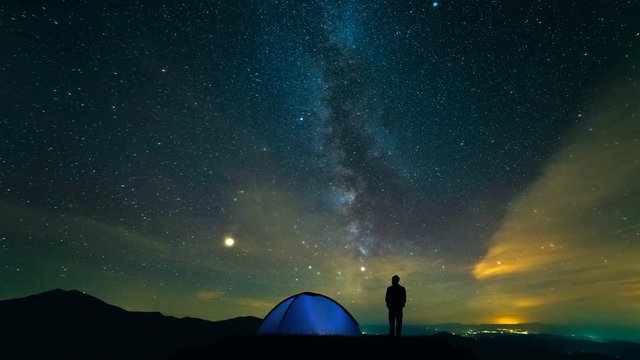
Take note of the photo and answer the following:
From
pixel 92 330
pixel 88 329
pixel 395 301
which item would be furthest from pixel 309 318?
pixel 88 329

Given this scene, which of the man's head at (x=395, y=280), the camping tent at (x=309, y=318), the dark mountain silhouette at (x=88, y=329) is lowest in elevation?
the dark mountain silhouette at (x=88, y=329)

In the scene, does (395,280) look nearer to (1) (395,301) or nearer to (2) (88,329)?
(1) (395,301)

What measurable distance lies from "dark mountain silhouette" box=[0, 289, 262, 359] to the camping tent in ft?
174

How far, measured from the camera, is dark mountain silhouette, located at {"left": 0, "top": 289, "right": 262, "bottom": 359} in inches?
2265

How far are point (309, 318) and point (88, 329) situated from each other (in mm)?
69415

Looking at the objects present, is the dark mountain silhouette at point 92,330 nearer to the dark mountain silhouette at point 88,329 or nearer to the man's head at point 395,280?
the dark mountain silhouette at point 88,329

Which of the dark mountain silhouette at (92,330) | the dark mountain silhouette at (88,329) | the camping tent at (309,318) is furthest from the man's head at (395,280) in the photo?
the dark mountain silhouette at (88,329)

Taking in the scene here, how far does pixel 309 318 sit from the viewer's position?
13.2 meters

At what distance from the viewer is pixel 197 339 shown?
210ft

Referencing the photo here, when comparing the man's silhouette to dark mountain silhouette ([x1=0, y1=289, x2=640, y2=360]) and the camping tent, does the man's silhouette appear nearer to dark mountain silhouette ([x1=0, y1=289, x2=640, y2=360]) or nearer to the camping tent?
the camping tent

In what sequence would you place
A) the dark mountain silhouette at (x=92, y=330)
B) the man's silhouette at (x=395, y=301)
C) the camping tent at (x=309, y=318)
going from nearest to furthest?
the man's silhouette at (x=395, y=301)
the camping tent at (x=309, y=318)
the dark mountain silhouette at (x=92, y=330)

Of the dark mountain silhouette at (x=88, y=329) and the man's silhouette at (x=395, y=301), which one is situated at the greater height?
the man's silhouette at (x=395, y=301)

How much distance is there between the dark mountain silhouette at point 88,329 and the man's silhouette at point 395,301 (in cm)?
5761

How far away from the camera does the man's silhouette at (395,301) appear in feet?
34.9
